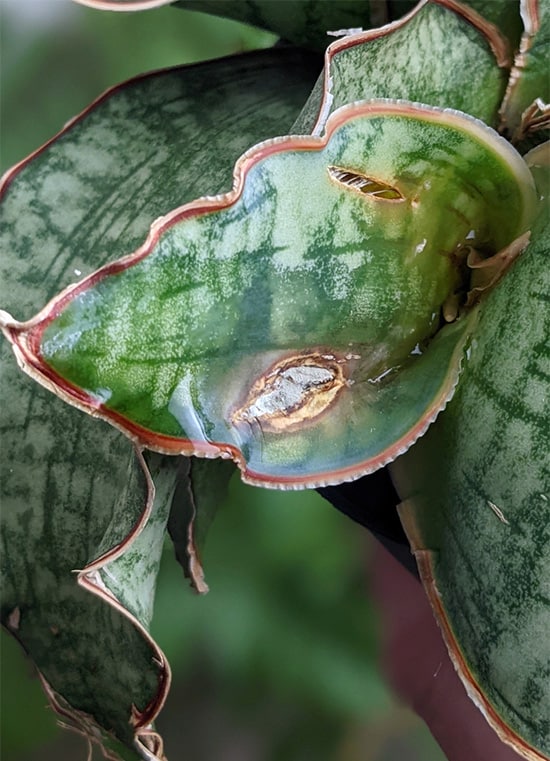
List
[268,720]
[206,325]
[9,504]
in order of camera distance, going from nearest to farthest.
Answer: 1. [206,325]
2. [9,504]
3. [268,720]

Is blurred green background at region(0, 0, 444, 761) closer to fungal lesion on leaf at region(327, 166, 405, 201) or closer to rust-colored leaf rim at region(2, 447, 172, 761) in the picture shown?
rust-colored leaf rim at region(2, 447, 172, 761)

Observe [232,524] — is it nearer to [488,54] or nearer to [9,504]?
[9,504]

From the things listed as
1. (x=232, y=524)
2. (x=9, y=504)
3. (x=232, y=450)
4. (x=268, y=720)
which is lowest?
(x=268, y=720)

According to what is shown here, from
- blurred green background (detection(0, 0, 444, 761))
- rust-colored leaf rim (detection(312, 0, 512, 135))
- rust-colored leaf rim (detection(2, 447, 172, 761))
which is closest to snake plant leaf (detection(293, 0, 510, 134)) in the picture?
rust-colored leaf rim (detection(312, 0, 512, 135))

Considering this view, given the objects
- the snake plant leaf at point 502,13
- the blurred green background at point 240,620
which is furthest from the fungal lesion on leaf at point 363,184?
the blurred green background at point 240,620

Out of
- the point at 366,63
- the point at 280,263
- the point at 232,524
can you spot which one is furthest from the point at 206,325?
the point at 232,524

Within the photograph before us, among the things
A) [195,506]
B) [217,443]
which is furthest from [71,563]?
[217,443]
